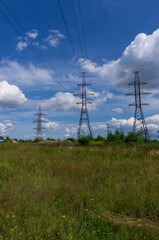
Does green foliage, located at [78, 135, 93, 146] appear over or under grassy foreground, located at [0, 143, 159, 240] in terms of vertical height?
over

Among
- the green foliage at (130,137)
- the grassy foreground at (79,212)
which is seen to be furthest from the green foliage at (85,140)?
the grassy foreground at (79,212)

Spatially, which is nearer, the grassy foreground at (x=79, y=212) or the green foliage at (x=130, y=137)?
the grassy foreground at (x=79, y=212)

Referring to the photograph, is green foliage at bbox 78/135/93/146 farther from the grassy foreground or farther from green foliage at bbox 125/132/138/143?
the grassy foreground

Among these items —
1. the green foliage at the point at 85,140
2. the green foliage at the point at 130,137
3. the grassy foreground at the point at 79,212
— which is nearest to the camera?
the grassy foreground at the point at 79,212

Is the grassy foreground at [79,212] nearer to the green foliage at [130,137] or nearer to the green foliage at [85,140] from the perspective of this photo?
the green foliage at [130,137]

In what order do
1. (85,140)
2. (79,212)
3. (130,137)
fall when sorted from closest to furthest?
(79,212) → (130,137) → (85,140)

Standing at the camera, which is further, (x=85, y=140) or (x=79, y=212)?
(x=85, y=140)

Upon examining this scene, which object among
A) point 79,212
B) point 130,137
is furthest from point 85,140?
Result: point 79,212

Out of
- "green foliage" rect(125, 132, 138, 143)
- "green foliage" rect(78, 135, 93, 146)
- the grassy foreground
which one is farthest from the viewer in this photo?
"green foliage" rect(78, 135, 93, 146)

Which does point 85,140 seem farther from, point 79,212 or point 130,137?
point 79,212

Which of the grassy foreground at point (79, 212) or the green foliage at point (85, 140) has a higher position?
the green foliage at point (85, 140)

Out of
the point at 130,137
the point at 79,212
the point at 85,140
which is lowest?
Result: the point at 79,212

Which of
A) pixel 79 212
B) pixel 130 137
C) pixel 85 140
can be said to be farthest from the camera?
pixel 85 140

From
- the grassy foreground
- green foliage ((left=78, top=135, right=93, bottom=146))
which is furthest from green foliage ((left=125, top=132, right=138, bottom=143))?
the grassy foreground
